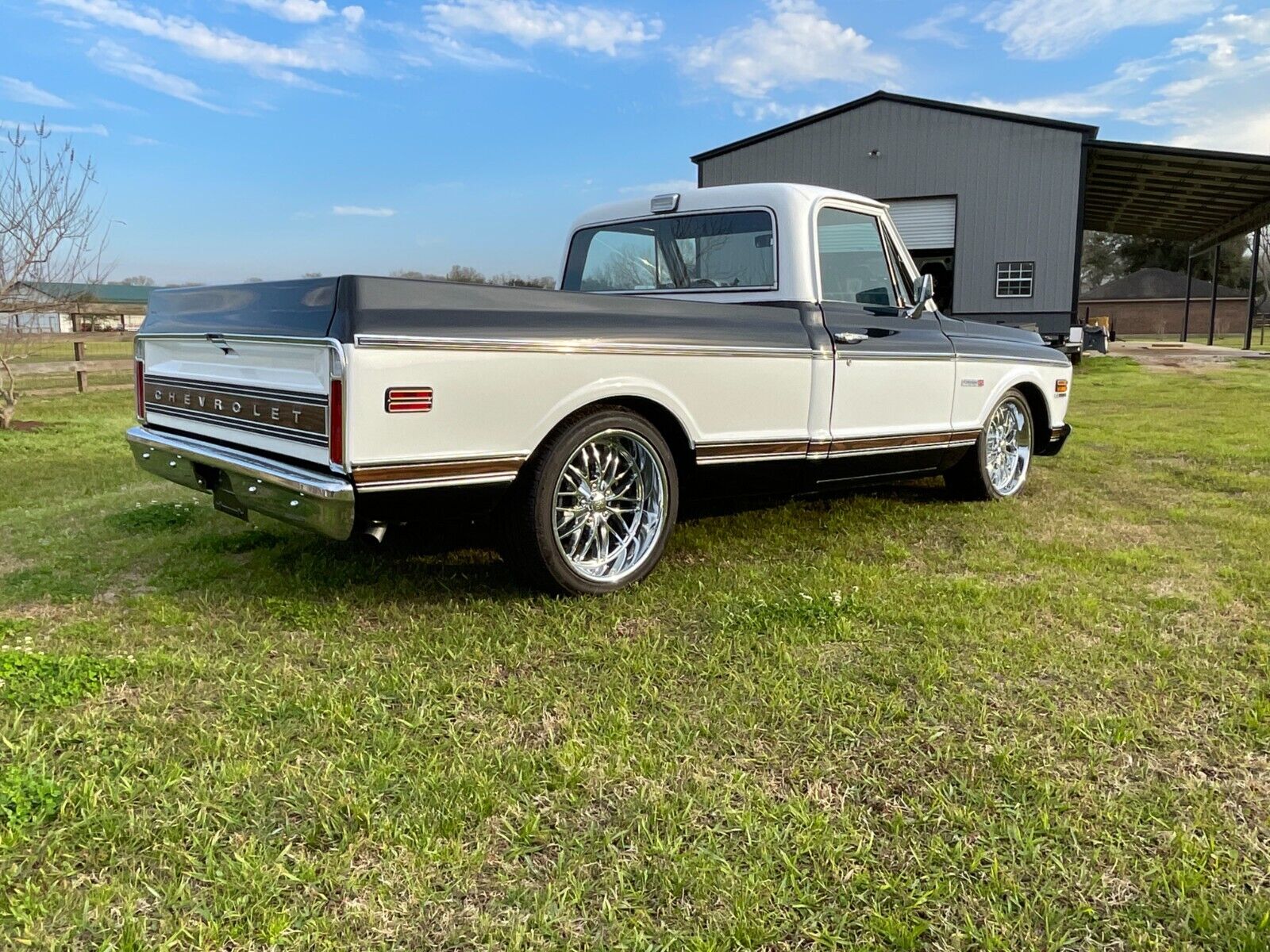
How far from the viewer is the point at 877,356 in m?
4.68

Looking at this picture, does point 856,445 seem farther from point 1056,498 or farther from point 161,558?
point 161,558

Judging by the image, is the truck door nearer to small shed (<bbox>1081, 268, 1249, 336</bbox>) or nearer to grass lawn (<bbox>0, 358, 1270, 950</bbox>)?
grass lawn (<bbox>0, 358, 1270, 950</bbox>)

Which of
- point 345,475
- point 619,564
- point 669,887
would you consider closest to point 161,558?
point 345,475

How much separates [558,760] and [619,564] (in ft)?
4.93

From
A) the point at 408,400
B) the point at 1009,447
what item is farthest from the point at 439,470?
the point at 1009,447

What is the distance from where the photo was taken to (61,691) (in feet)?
9.27

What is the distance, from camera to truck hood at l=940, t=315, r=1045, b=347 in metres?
5.38

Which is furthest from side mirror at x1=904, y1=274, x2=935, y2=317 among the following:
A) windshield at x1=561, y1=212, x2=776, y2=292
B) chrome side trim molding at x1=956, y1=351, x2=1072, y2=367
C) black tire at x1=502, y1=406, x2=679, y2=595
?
black tire at x1=502, y1=406, x2=679, y2=595

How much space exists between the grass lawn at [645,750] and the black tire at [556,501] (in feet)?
0.37

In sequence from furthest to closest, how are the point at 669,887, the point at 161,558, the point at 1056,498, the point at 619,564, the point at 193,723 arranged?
the point at 1056,498, the point at 161,558, the point at 619,564, the point at 193,723, the point at 669,887

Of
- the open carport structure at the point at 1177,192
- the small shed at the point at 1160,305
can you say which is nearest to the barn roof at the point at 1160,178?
the open carport structure at the point at 1177,192

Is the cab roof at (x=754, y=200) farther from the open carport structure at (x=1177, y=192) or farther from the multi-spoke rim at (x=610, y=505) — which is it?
the open carport structure at (x=1177, y=192)

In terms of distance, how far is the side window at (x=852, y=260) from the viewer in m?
4.66

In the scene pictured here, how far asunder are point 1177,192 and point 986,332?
22.9 m
